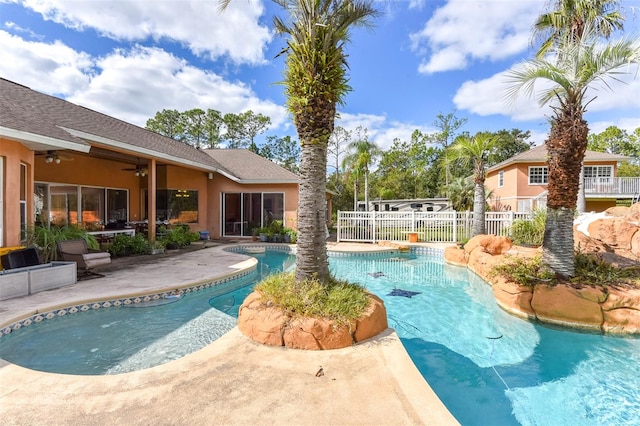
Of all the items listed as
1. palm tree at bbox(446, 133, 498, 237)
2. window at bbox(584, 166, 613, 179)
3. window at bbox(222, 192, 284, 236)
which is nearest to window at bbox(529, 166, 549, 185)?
window at bbox(584, 166, 613, 179)

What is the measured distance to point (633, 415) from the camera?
3332 millimetres

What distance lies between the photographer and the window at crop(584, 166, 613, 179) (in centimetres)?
2083

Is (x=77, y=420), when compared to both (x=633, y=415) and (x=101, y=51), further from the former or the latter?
(x=101, y=51)

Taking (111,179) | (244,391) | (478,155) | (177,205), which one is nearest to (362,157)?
(478,155)

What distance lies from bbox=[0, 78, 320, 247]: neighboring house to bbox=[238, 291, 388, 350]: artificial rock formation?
6.33m

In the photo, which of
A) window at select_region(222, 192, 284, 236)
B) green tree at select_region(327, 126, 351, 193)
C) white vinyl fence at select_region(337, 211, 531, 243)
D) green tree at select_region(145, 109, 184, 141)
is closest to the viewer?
white vinyl fence at select_region(337, 211, 531, 243)

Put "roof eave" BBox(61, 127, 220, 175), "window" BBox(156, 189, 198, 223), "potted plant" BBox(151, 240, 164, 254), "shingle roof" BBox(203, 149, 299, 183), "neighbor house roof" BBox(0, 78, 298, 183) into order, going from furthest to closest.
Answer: "shingle roof" BBox(203, 149, 299, 183)
"window" BBox(156, 189, 198, 223)
"potted plant" BBox(151, 240, 164, 254)
"roof eave" BBox(61, 127, 220, 175)
"neighbor house roof" BBox(0, 78, 298, 183)

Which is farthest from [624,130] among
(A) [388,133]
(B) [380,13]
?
(B) [380,13]

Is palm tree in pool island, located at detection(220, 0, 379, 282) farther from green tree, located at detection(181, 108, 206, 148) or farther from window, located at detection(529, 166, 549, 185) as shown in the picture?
green tree, located at detection(181, 108, 206, 148)

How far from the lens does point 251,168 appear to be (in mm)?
16969

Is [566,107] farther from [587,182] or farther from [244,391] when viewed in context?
[587,182]

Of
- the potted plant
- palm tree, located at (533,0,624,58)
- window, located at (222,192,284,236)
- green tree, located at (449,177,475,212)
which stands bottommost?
the potted plant

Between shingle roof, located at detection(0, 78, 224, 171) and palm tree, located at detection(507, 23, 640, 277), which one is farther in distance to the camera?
shingle roof, located at detection(0, 78, 224, 171)

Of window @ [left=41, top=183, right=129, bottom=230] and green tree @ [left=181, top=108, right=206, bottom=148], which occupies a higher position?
green tree @ [left=181, top=108, right=206, bottom=148]
